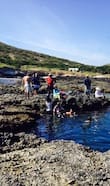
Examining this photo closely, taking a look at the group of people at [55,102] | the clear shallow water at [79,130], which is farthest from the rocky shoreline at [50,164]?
the group of people at [55,102]

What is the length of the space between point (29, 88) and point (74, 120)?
31.2 ft

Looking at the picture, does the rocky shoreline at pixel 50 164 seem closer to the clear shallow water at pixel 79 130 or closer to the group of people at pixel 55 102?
the clear shallow water at pixel 79 130

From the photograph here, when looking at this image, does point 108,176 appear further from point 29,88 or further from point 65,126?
point 29,88

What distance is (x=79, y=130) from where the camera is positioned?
27.3m

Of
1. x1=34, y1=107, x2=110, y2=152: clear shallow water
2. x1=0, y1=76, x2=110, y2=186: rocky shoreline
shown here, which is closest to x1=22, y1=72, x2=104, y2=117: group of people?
x1=34, y1=107, x2=110, y2=152: clear shallow water

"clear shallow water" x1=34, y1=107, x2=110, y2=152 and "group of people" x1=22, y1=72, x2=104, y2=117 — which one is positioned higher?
"group of people" x1=22, y1=72, x2=104, y2=117

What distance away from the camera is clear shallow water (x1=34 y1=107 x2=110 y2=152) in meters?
23.5

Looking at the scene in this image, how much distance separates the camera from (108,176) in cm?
1137

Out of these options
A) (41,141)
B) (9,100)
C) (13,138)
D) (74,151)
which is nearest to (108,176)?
(74,151)

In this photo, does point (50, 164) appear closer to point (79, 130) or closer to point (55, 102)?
point (79, 130)

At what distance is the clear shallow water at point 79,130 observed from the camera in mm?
23453

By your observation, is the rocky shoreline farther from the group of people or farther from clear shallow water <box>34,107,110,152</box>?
the group of people

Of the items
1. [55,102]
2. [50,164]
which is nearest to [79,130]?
[55,102]

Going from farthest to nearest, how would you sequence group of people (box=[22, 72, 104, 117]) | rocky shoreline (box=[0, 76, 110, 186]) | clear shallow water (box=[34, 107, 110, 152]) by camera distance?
group of people (box=[22, 72, 104, 117])
clear shallow water (box=[34, 107, 110, 152])
rocky shoreline (box=[0, 76, 110, 186])
